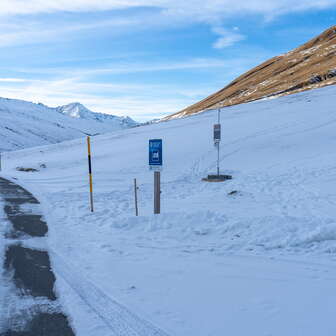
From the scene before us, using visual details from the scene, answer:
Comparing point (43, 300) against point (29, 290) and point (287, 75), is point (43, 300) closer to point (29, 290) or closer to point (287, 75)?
point (29, 290)

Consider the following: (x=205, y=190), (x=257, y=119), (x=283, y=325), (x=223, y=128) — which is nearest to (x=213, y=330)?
(x=283, y=325)

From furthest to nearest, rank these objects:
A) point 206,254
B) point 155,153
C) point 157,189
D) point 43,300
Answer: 1. point 157,189
2. point 155,153
3. point 206,254
4. point 43,300

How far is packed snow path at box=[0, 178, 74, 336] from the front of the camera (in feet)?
14.0

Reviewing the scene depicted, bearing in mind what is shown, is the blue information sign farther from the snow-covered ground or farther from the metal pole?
the snow-covered ground

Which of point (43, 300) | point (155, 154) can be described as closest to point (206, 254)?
point (43, 300)

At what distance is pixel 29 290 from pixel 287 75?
3901 inches

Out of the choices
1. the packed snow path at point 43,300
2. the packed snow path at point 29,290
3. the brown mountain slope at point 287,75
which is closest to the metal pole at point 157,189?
the packed snow path at point 29,290

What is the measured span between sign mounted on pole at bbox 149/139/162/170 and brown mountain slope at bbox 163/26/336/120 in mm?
67592

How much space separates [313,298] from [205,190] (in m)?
10.6

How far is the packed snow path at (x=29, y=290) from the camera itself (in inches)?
168

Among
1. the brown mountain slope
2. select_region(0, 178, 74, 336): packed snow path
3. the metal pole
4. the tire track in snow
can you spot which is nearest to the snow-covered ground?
the tire track in snow

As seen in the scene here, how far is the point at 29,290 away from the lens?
5.32m

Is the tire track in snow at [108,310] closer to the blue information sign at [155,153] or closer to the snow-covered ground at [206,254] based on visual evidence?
the snow-covered ground at [206,254]

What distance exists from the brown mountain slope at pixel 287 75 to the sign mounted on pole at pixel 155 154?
222 feet
